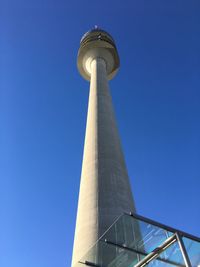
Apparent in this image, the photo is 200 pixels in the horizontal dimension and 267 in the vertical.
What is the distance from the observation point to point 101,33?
3859cm

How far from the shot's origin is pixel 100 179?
1922cm

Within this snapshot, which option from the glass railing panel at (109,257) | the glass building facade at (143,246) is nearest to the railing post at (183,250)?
the glass building facade at (143,246)

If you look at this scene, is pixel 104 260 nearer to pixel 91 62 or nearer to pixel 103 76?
pixel 103 76

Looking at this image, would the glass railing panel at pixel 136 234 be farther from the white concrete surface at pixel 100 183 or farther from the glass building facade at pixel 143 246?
the white concrete surface at pixel 100 183

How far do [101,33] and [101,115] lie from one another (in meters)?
16.4

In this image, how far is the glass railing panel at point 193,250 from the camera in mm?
8748

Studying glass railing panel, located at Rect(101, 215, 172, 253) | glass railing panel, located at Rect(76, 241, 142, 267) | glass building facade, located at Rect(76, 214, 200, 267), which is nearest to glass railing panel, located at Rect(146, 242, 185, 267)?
glass building facade, located at Rect(76, 214, 200, 267)

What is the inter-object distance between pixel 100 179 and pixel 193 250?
1057 centimetres

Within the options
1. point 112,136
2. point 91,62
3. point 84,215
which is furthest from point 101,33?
point 84,215

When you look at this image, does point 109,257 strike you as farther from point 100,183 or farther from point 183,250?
point 100,183

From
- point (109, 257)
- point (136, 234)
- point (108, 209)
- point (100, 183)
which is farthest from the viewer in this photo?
point (100, 183)

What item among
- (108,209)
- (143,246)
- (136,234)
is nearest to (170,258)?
(143,246)

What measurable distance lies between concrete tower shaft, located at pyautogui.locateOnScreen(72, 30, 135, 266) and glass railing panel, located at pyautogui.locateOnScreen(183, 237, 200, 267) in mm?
7429

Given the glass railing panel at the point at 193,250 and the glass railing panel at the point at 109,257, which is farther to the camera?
the glass railing panel at the point at 109,257
